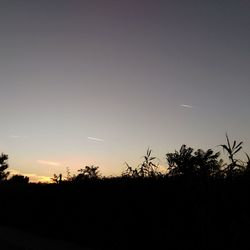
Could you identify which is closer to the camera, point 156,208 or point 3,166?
point 156,208

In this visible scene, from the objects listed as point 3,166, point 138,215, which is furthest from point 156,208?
point 3,166

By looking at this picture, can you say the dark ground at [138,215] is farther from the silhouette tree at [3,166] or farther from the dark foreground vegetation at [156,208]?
the silhouette tree at [3,166]

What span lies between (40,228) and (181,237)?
9642 mm

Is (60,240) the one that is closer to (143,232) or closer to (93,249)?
(93,249)

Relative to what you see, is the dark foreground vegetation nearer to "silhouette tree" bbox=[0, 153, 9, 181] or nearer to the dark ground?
the dark ground

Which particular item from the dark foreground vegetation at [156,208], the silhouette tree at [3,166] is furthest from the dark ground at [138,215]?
the silhouette tree at [3,166]

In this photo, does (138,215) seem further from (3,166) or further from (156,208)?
(3,166)

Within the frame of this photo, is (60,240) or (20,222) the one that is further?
(20,222)

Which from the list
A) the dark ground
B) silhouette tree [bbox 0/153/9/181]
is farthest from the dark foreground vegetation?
silhouette tree [bbox 0/153/9/181]

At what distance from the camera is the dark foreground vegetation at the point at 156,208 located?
10.5 m

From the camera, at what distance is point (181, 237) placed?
37.6ft

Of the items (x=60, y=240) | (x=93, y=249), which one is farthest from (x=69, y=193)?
(x=93, y=249)

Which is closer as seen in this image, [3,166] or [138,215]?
[138,215]

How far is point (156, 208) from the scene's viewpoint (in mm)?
12680
